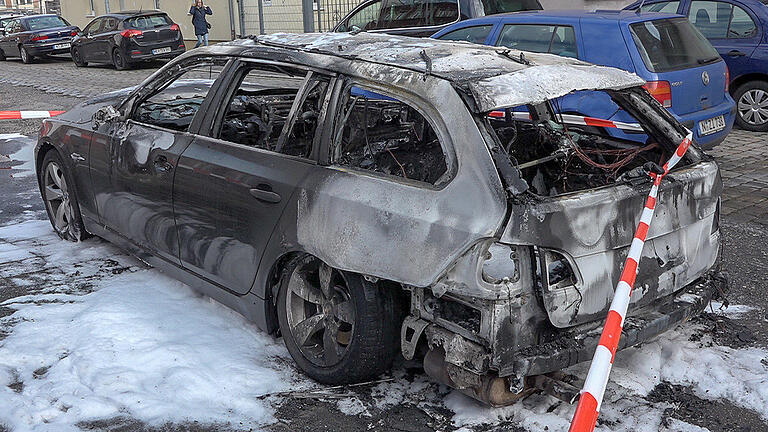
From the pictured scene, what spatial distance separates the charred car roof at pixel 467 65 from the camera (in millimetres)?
3490

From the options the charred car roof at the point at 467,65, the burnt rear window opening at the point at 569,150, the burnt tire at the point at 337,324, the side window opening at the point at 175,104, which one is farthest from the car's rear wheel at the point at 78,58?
the burnt tire at the point at 337,324

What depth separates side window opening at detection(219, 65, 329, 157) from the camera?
156 inches

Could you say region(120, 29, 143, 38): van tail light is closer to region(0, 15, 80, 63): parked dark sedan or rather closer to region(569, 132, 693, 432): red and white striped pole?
region(0, 15, 80, 63): parked dark sedan

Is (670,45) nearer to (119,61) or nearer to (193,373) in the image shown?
(193,373)

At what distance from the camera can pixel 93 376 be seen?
153 inches

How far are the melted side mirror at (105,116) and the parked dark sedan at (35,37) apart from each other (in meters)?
21.1

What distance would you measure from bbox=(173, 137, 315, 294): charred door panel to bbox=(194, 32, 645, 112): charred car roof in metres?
0.56

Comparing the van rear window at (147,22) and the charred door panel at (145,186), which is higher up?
the van rear window at (147,22)

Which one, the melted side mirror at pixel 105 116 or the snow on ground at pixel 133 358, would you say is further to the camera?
the melted side mirror at pixel 105 116

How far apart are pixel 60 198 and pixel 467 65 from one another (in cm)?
369

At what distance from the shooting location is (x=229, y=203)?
13.6 feet

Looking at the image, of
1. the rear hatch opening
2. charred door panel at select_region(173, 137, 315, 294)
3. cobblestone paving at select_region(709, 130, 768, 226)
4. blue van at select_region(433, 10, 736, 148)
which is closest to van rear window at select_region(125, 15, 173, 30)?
blue van at select_region(433, 10, 736, 148)

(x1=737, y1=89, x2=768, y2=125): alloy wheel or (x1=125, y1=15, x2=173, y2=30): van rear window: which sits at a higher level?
(x1=125, y1=15, x2=173, y2=30): van rear window

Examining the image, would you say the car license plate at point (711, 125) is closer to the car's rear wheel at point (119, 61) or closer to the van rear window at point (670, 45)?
the van rear window at point (670, 45)
